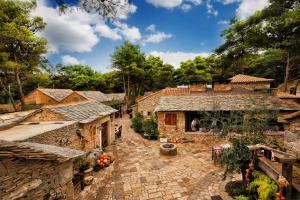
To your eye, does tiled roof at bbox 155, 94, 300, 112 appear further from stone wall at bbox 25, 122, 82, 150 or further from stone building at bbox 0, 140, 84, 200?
stone building at bbox 0, 140, 84, 200

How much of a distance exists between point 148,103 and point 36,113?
1256 centimetres

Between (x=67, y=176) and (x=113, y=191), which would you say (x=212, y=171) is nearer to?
(x=113, y=191)

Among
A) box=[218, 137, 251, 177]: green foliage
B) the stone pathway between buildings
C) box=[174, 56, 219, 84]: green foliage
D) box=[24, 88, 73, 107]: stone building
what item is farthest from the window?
box=[24, 88, 73, 107]: stone building

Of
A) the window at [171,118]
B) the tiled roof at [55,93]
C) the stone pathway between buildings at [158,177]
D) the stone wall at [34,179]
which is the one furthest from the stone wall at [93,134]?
the tiled roof at [55,93]

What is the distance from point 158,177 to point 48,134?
5662 mm

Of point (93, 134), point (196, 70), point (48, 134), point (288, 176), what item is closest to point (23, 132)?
point (48, 134)

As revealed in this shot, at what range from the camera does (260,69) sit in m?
29.8

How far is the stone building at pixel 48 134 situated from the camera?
20.9 ft

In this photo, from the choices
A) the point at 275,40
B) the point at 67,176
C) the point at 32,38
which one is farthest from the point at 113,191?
the point at 32,38

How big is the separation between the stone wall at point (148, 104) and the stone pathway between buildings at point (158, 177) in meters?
8.15

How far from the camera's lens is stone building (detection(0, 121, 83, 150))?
6365mm

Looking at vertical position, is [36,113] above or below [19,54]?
below

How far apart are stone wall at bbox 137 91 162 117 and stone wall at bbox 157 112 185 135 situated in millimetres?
5123

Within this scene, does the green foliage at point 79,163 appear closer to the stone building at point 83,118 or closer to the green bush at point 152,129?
the stone building at point 83,118
